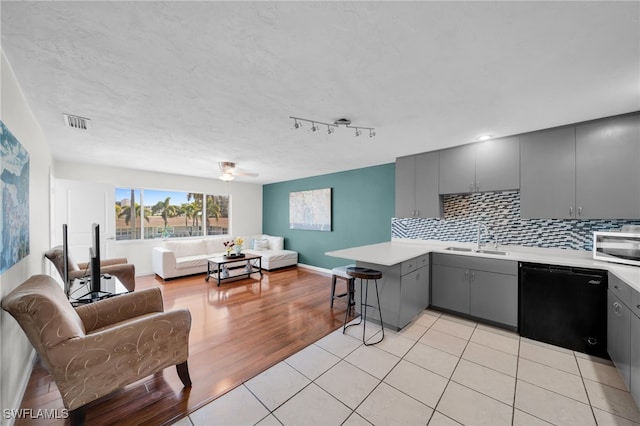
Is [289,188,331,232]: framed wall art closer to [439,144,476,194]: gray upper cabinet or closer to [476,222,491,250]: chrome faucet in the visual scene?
[439,144,476,194]: gray upper cabinet

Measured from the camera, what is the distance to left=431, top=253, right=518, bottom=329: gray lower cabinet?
279 centimetres

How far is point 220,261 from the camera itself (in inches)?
191

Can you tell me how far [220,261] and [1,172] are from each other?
141 inches

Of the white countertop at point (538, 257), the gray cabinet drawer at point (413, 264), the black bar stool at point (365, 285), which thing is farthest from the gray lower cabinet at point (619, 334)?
the black bar stool at point (365, 285)

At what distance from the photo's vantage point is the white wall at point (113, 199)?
407 centimetres

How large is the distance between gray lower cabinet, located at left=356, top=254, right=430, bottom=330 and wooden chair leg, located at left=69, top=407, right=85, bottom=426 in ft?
8.34

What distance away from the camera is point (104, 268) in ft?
11.2

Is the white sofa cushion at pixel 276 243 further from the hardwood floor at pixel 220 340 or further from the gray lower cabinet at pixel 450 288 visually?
the gray lower cabinet at pixel 450 288

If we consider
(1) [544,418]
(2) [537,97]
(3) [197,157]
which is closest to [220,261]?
(3) [197,157]

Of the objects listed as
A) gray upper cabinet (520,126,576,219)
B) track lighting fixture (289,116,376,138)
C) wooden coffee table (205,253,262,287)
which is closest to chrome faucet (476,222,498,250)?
gray upper cabinet (520,126,576,219)

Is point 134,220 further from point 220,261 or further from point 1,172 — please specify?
point 1,172

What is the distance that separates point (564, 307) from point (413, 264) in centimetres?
145

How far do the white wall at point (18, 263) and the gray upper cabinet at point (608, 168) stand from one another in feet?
15.7

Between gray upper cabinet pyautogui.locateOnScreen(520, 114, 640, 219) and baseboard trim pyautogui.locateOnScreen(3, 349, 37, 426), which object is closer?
baseboard trim pyautogui.locateOnScreen(3, 349, 37, 426)
